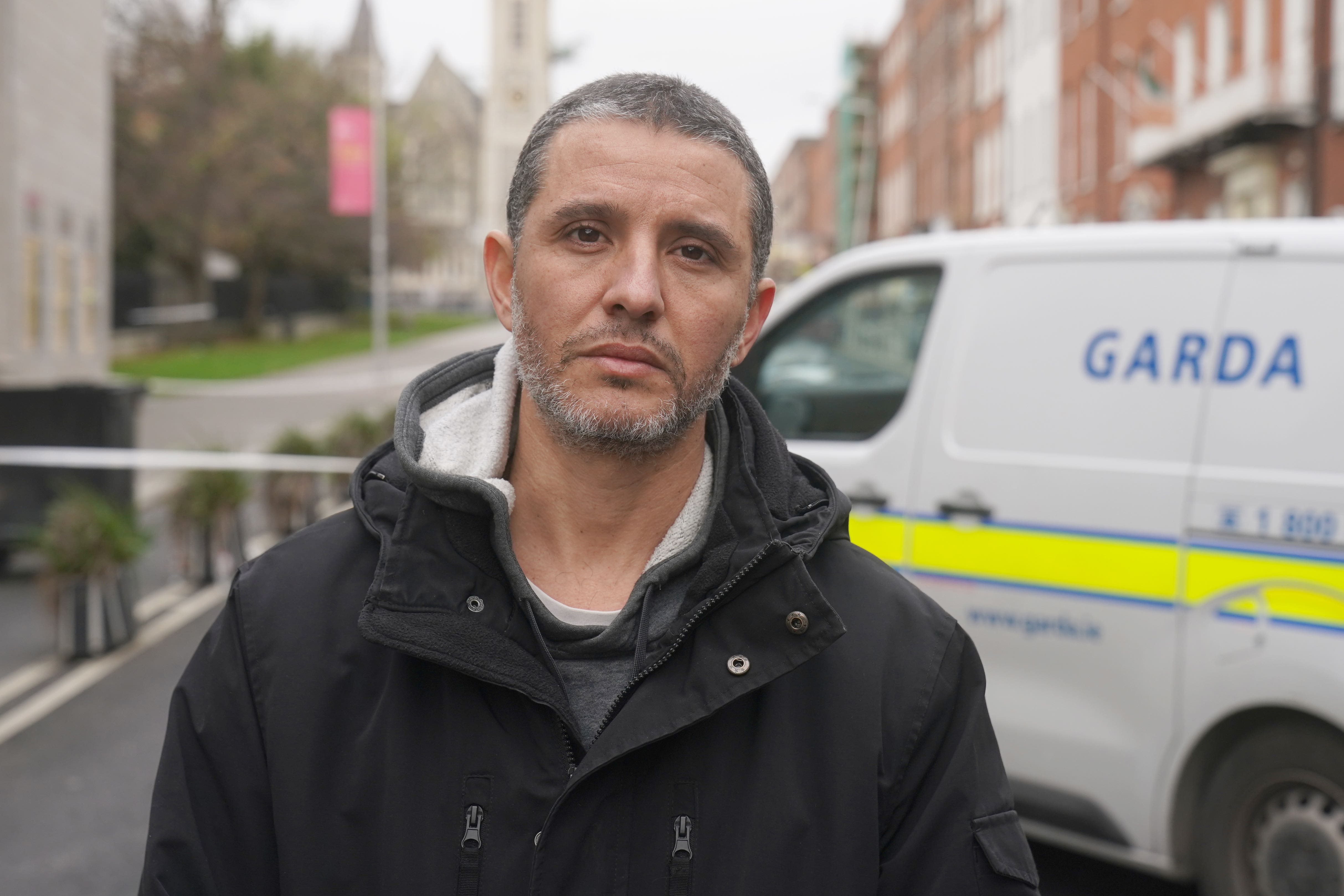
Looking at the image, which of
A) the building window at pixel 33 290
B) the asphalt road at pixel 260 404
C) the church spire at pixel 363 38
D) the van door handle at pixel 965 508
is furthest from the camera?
the church spire at pixel 363 38

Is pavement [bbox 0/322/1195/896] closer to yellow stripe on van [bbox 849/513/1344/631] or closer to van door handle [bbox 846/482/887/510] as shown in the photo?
yellow stripe on van [bbox 849/513/1344/631]

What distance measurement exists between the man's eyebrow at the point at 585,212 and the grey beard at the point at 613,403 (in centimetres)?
14

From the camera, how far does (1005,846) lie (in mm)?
1837

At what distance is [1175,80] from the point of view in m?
27.8

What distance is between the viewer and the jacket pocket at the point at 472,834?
1758mm

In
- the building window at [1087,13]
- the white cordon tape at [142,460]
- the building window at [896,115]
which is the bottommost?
the white cordon tape at [142,460]

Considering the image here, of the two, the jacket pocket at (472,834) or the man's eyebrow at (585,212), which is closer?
the jacket pocket at (472,834)

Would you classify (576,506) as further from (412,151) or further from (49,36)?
(412,151)

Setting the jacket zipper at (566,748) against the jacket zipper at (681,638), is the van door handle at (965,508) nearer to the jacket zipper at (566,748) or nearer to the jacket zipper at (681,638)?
the jacket zipper at (681,638)

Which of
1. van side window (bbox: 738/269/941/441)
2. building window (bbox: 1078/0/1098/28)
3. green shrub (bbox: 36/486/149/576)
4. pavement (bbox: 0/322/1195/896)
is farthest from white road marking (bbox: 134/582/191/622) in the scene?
building window (bbox: 1078/0/1098/28)

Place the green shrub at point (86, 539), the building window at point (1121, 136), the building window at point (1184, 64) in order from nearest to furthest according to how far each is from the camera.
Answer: the green shrub at point (86, 539), the building window at point (1184, 64), the building window at point (1121, 136)

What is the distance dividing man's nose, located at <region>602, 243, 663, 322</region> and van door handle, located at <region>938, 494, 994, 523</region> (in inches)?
114

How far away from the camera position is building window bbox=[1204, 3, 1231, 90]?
2538 centimetres

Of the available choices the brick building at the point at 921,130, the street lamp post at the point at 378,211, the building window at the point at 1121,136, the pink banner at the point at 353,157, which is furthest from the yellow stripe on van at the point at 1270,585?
the brick building at the point at 921,130
